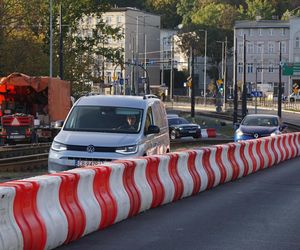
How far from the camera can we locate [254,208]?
43.7 feet

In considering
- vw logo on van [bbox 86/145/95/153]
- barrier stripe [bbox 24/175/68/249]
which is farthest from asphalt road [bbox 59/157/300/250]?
vw logo on van [bbox 86/145/95/153]

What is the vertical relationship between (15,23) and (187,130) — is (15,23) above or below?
above

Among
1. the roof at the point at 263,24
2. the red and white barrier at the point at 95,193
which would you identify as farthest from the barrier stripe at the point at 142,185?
the roof at the point at 263,24

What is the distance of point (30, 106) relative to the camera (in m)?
38.1

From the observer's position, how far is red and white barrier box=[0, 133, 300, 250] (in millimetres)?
8719

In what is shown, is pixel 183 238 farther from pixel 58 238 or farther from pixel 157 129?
pixel 157 129

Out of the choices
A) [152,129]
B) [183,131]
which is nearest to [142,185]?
[152,129]

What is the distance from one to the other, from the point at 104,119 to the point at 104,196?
18.0 ft

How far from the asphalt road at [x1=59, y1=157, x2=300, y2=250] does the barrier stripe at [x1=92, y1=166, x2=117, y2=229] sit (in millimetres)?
154

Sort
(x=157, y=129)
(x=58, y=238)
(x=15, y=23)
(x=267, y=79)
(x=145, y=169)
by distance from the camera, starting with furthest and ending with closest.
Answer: (x=267, y=79) → (x=15, y=23) → (x=157, y=129) → (x=145, y=169) → (x=58, y=238)

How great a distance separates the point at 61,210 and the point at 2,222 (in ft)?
4.78

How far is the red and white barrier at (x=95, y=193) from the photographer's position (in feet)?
28.6

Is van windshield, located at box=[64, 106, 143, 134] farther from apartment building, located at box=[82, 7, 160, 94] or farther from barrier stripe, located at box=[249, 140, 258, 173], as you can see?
apartment building, located at box=[82, 7, 160, 94]

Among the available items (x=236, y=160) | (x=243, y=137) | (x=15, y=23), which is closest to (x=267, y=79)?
(x=15, y=23)
